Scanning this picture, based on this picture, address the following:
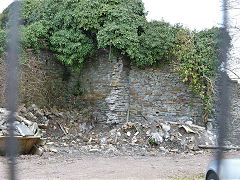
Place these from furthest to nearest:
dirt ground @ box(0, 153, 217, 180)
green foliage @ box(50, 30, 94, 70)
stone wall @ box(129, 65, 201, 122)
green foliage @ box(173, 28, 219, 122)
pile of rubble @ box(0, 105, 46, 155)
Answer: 1. green foliage @ box(50, 30, 94, 70)
2. stone wall @ box(129, 65, 201, 122)
3. green foliage @ box(173, 28, 219, 122)
4. pile of rubble @ box(0, 105, 46, 155)
5. dirt ground @ box(0, 153, 217, 180)

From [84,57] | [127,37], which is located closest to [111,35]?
[127,37]

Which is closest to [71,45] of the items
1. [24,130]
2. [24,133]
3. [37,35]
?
[37,35]

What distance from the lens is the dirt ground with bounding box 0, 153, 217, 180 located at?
16.1 ft

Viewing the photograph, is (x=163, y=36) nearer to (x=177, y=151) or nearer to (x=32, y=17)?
(x=177, y=151)

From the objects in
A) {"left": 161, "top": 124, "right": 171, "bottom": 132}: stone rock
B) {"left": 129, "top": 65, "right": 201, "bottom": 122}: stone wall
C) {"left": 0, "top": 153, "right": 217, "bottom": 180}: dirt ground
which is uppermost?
{"left": 129, "top": 65, "right": 201, "bottom": 122}: stone wall

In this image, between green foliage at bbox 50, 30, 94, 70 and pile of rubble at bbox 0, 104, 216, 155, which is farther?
green foliage at bbox 50, 30, 94, 70

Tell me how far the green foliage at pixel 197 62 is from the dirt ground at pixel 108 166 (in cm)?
246

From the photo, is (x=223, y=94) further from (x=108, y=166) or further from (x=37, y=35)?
(x=37, y=35)

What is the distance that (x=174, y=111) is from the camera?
962 cm

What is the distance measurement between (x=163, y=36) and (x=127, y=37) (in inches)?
51.6

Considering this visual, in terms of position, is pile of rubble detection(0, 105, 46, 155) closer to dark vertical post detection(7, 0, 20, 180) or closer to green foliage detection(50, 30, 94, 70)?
green foliage detection(50, 30, 94, 70)

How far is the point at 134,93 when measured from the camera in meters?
10.2

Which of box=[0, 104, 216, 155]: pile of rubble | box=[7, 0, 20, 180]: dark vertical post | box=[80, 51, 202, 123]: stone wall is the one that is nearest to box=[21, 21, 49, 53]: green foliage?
box=[80, 51, 202, 123]: stone wall

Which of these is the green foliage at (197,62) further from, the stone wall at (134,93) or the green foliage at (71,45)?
the green foliage at (71,45)
